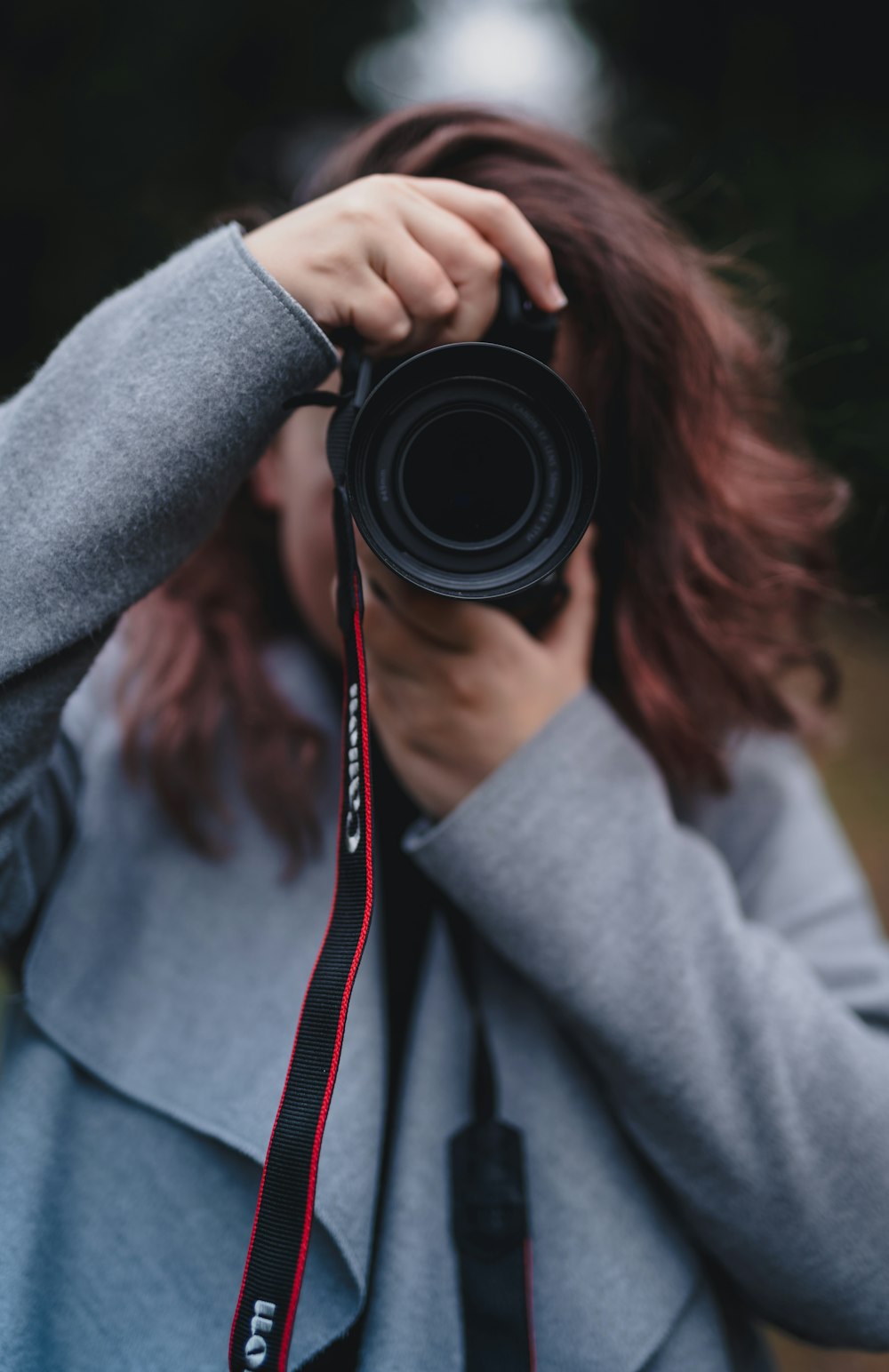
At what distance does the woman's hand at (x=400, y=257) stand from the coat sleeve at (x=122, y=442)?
0.11 feet

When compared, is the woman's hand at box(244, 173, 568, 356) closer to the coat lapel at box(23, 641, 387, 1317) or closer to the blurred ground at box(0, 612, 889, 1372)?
the coat lapel at box(23, 641, 387, 1317)

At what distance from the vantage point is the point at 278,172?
4289 millimetres

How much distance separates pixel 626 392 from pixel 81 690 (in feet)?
1.64

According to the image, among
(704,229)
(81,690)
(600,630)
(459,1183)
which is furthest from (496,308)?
(704,229)

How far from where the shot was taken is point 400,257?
579mm

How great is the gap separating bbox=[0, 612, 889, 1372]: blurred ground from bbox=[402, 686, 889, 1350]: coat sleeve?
2.44 feet

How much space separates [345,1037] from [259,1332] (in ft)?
0.70

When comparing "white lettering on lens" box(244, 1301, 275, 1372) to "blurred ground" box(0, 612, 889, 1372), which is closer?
"white lettering on lens" box(244, 1301, 275, 1372)

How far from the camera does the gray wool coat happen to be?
0.56m

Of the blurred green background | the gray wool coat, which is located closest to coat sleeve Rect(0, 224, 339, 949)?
the gray wool coat

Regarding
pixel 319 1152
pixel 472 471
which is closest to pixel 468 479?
pixel 472 471

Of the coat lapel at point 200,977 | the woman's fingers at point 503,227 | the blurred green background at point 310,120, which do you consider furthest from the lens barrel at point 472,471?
the blurred green background at point 310,120

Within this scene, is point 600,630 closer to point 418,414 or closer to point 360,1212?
point 418,414

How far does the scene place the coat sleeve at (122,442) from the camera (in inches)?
21.6
